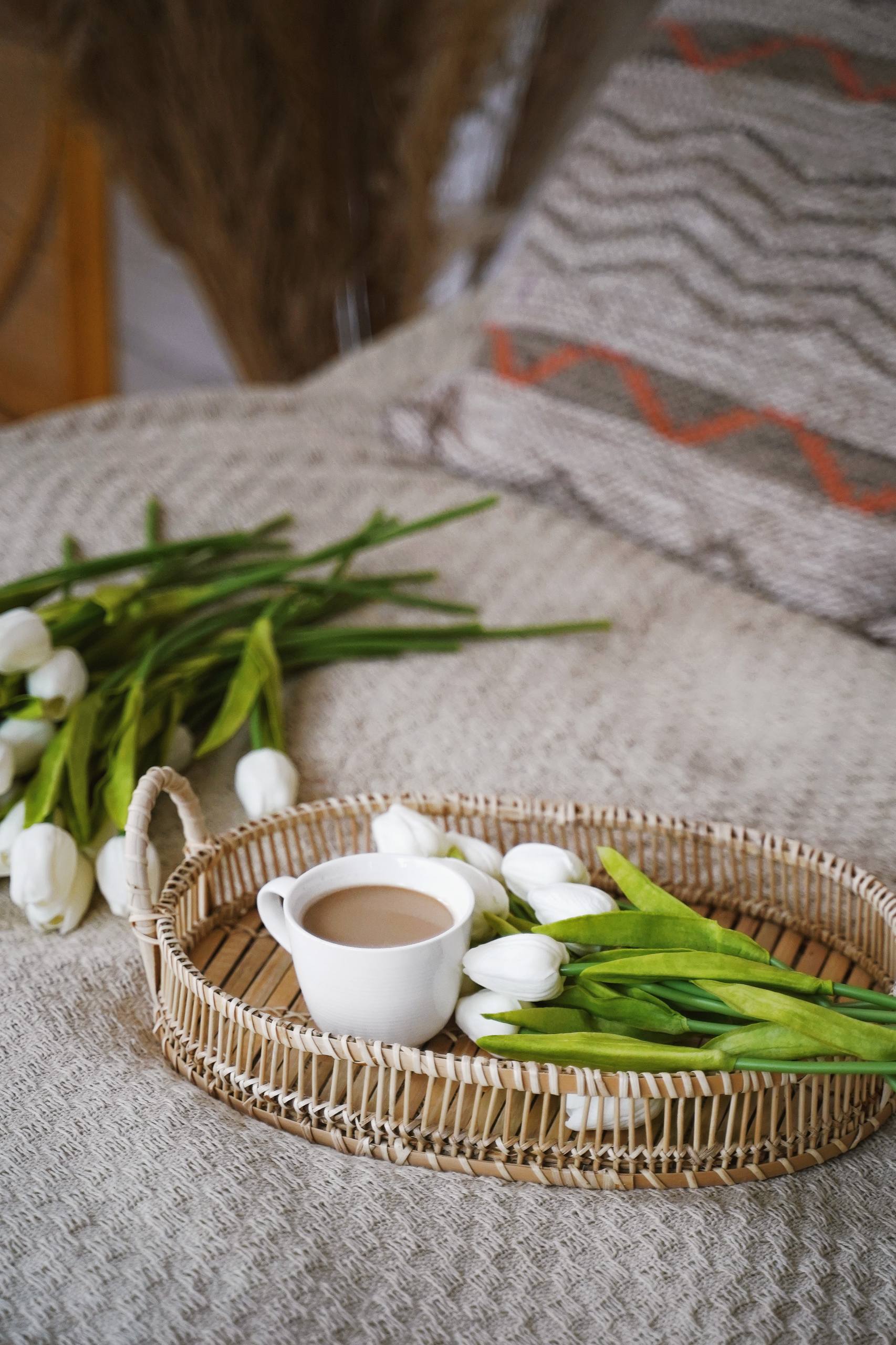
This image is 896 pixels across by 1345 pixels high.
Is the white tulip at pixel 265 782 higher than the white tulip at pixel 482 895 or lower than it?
lower

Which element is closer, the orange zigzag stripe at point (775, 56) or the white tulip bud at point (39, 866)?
the white tulip bud at point (39, 866)

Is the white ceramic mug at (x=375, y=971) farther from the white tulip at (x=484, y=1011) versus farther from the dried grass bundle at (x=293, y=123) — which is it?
the dried grass bundle at (x=293, y=123)

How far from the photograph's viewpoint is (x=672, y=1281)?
417 mm

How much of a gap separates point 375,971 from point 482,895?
8 cm

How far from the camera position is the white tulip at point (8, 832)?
2.04 feet

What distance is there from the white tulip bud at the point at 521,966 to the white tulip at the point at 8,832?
29 centimetres

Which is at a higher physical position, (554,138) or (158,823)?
(554,138)

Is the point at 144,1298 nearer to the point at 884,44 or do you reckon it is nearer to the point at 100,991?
the point at 100,991

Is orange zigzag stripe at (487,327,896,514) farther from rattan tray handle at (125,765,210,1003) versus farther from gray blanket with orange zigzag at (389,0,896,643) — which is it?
rattan tray handle at (125,765,210,1003)

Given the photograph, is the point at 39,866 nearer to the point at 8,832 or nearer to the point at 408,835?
the point at 8,832

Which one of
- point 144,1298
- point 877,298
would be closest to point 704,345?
point 877,298

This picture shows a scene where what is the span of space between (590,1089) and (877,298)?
84 cm

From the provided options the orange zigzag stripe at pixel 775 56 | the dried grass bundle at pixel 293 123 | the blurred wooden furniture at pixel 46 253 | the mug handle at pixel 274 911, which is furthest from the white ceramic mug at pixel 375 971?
the blurred wooden furniture at pixel 46 253

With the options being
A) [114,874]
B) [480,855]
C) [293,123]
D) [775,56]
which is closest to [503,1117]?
[480,855]
